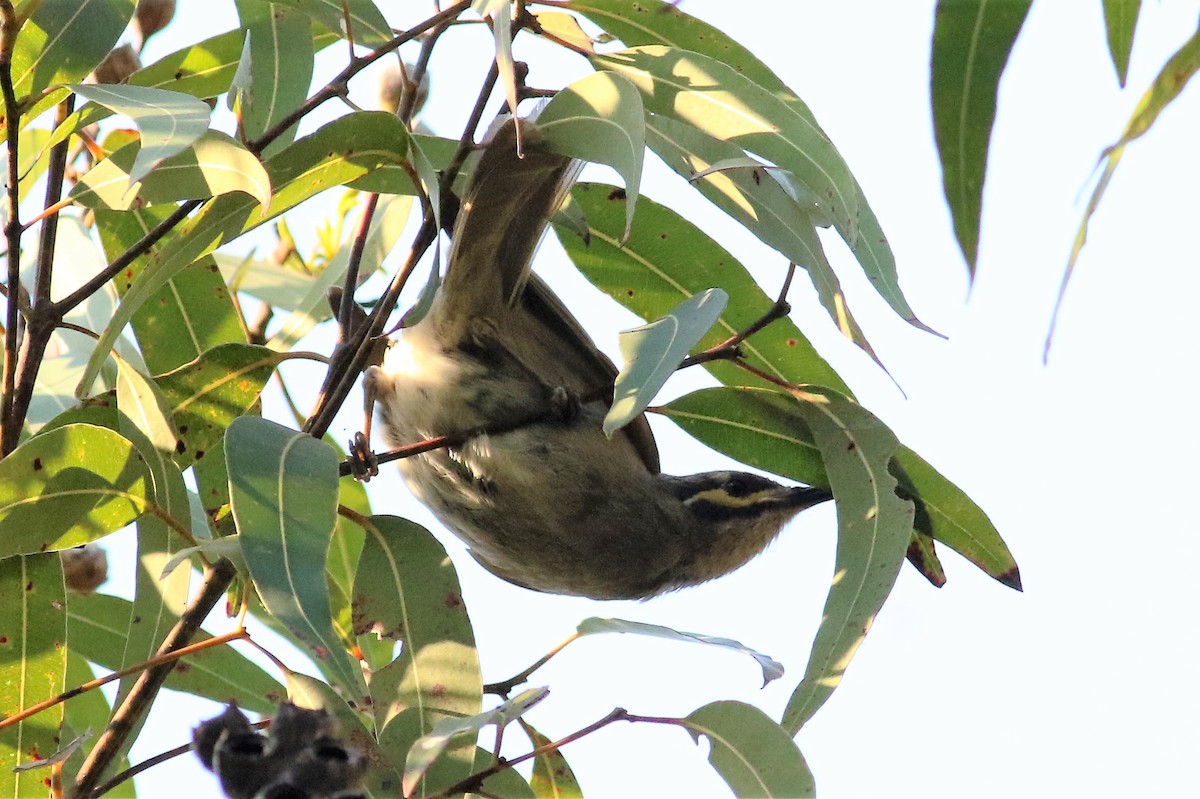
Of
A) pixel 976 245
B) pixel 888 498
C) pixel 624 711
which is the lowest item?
pixel 624 711

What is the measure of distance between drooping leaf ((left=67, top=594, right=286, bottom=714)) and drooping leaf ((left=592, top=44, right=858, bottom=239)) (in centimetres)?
123

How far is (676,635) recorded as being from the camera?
1.91 m

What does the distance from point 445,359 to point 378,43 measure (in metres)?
0.86

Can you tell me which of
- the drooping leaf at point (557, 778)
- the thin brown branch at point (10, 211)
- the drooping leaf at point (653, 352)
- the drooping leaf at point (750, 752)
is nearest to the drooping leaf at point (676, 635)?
the drooping leaf at point (750, 752)

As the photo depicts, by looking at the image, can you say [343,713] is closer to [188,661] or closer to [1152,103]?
[188,661]

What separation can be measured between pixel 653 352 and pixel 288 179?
64 cm

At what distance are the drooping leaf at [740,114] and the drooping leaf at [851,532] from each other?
49 cm

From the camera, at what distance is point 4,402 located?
2.00 metres

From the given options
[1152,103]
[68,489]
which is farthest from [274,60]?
[1152,103]

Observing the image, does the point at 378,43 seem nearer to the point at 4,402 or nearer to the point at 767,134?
the point at 767,134

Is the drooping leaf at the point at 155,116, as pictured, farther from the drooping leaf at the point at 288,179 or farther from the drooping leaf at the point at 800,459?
the drooping leaf at the point at 800,459

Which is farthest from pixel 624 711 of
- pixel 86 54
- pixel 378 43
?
pixel 86 54

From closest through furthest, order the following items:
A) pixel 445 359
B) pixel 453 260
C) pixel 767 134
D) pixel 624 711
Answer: pixel 624 711, pixel 767 134, pixel 453 260, pixel 445 359

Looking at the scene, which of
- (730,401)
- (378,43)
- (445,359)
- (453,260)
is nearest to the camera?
(378,43)
